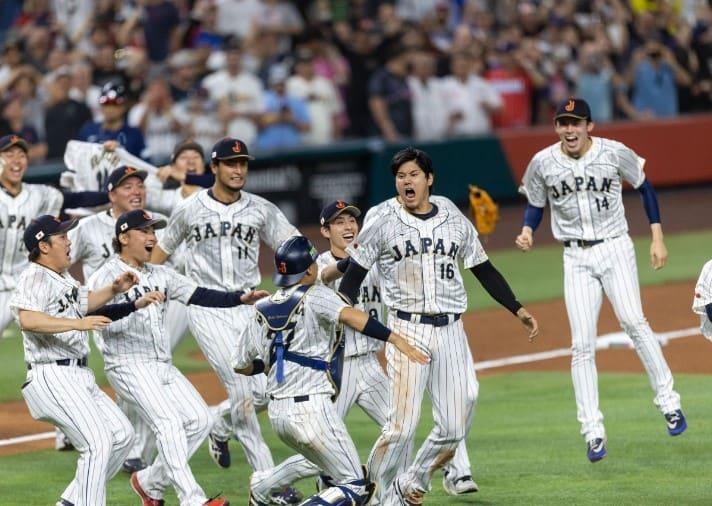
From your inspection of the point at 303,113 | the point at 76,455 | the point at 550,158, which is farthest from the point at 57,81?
the point at 550,158

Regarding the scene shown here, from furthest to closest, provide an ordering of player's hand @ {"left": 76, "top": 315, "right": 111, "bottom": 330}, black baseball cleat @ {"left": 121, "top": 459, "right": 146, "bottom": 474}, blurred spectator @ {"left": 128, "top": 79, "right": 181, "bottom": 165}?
blurred spectator @ {"left": 128, "top": 79, "right": 181, "bottom": 165}, black baseball cleat @ {"left": 121, "top": 459, "right": 146, "bottom": 474}, player's hand @ {"left": 76, "top": 315, "right": 111, "bottom": 330}

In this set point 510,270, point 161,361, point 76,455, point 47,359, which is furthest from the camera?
point 510,270

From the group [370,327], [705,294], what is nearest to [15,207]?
[370,327]

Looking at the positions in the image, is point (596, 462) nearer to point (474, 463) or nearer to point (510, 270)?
point (474, 463)

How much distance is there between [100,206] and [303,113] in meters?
9.23

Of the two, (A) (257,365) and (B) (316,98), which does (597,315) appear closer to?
(A) (257,365)

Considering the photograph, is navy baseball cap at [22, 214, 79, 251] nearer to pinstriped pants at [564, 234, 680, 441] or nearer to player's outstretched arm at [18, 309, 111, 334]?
player's outstretched arm at [18, 309, 111, 334]

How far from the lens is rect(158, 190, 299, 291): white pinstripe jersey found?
9.95 m

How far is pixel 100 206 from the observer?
38.5 feet

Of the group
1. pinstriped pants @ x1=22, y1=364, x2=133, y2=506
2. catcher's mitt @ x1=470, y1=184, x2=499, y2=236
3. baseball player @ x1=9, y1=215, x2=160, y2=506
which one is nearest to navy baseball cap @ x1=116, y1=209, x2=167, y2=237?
baseball player @ x1=9, y1=215, x2=160, y2=506

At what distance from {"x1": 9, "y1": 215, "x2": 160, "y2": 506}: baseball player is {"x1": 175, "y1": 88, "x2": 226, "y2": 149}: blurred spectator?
10.4m

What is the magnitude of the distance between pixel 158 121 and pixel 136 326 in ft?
32.5

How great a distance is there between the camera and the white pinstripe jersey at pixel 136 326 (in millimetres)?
9062

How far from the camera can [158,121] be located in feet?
61.3
